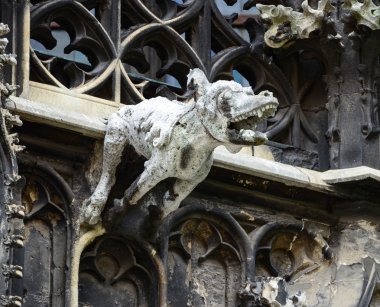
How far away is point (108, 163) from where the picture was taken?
13602mm

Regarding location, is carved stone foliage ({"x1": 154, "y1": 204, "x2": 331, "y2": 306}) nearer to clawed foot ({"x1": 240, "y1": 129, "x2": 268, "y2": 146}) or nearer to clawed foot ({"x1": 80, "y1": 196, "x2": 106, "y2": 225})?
clawed foot ({"x1": 80, "y1": 196, "x2": 106, "y2": 225})

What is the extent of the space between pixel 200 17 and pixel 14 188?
5.92ft

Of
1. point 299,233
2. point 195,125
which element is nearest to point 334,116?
point 299,233

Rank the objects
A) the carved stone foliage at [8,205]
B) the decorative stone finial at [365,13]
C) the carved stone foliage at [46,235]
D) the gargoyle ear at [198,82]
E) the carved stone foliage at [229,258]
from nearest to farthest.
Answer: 1. the carved stone foliage at [8,205]
2. the gargoyle ear at [198,82]
3. the carved stone foliage at [46,235]
4. the carved stone foliage at [229,258]
5. the decorative stone finial at [365,13]

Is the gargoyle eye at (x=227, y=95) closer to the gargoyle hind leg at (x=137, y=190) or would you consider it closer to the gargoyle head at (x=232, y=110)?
the gargoyle head at (x=232, y=110)

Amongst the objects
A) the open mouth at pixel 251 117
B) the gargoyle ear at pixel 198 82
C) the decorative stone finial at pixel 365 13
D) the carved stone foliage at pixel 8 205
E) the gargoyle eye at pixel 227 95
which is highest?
the decorative stone finial at pixel 365 13

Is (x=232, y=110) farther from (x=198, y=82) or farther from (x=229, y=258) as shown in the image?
(x=229, y=258)

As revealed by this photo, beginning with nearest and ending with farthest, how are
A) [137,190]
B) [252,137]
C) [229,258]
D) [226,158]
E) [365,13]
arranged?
1. [252,137]
2. [137,190]
3. [226,158]
4. [229,258]
5. [365,13]

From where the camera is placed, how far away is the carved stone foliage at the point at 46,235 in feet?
44.3

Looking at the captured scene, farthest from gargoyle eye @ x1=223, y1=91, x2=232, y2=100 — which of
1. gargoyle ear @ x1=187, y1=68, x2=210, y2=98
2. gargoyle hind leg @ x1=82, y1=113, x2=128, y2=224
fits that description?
gargoyle hind leg @ x1=82, y1=113, x2=128, y2=224

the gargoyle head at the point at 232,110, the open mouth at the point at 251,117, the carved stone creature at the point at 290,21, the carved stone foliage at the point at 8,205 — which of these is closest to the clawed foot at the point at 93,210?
the carved stone foliage at the point at 8,205

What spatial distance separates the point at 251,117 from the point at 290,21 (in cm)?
170

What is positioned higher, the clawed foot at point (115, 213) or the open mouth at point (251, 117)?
the open mouth at point (251, 117)

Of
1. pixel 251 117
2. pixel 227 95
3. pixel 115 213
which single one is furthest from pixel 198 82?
pixel 115 213
